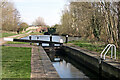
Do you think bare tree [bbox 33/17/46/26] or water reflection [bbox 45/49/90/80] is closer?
water reflection [bbox 45/49/90/80]

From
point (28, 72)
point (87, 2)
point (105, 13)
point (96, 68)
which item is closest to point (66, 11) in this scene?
point (87, 2)

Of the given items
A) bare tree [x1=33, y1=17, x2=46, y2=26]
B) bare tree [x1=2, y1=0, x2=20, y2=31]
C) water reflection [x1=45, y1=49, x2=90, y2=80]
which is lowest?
water reflection [x1=45, y1=49, x2=90, y2=80]

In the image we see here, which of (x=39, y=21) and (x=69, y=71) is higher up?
(x=39, y=21)

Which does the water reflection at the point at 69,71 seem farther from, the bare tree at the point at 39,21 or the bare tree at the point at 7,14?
the bare tree at the point at 39,21

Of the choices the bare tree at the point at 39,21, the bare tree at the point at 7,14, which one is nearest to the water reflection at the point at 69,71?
the bare tree at the point at 7,14

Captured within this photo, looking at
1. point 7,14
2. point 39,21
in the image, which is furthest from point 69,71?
point 39,21

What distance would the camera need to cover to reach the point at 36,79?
6430 mm

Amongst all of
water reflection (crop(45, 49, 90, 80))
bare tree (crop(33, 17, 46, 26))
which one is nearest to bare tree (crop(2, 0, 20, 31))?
water reflection (crop(45, 49, 90, 80))

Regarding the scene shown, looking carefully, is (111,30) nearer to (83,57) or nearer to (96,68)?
(83,57)

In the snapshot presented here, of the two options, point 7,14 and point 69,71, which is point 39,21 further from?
point 69,71

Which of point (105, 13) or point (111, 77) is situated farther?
point (105, 13)

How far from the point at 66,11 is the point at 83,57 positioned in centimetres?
3256

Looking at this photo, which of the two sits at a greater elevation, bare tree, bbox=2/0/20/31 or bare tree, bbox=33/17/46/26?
bare tree, bbox=33/17/46/26

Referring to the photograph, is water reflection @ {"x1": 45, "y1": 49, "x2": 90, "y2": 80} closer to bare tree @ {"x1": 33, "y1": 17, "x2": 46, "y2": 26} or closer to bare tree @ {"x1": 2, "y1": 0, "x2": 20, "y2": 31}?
bare tree @ {"x1": 2, "y1": 0, "x2": 20, "y2": 31}
